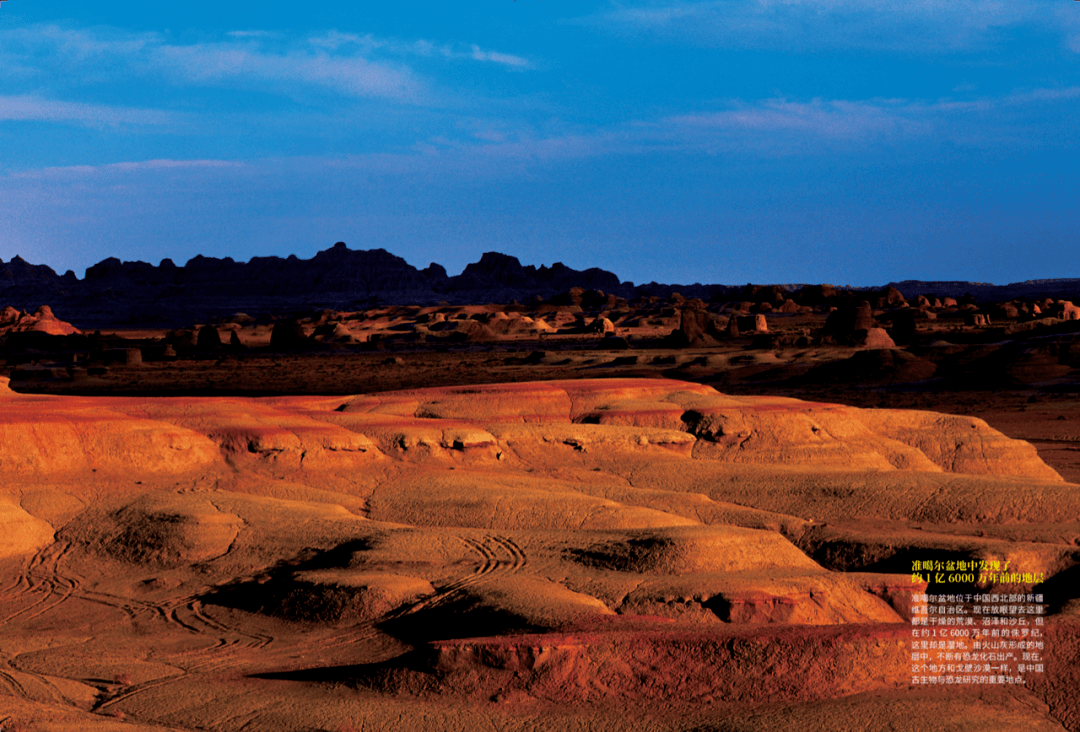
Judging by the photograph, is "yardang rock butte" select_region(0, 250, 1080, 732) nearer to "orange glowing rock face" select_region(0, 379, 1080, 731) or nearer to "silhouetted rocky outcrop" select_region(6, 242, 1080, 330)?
"orange glowing rock face" select_region(0, 379, 1080, 731)

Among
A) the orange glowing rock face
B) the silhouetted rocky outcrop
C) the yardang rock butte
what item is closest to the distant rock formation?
the silhouetted rocky outcrop

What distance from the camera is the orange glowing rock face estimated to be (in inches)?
310

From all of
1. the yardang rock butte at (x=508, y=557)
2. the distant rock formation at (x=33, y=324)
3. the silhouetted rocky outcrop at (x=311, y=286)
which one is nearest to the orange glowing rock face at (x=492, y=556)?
the yardang rock butte at (x=508, y=557)

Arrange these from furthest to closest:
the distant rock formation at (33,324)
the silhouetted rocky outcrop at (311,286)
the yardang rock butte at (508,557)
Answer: the silhouetted rocky outcrop at (311,286)
the distant rock formation at (33,324)
the yardang rock butte at (508,557)

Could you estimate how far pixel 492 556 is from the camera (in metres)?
11.3

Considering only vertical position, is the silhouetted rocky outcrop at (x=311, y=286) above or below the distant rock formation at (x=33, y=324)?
above

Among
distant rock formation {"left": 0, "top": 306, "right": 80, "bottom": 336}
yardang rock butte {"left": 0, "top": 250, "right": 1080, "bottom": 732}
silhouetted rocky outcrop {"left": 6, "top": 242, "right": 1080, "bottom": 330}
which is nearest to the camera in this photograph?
yardang rock butte {"left": 0, "top": 250, "right": 1080, "bottom": 732}

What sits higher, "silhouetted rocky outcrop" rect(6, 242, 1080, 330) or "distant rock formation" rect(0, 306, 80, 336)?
"silhouetted rocky outcrop" rect(6, 242, 1080, 330)

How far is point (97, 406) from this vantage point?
1670 centimetres

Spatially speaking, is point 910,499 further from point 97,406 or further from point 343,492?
point 97,406

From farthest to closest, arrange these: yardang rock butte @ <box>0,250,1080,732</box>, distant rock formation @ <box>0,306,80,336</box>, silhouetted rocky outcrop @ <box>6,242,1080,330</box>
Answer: silhouetted rocky outcrop @ <box>6,242,1080,330</box>, distant rock formation @ <box>0,306,80,336</box>, yardang rock butte @ <box>0,250,1080,732</box>

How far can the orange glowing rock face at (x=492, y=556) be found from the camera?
7883 millimetres

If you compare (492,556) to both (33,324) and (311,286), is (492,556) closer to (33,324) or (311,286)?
(33,324)

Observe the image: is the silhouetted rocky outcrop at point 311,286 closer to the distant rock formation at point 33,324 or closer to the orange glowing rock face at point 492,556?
the distant rock formation at point 33,324
